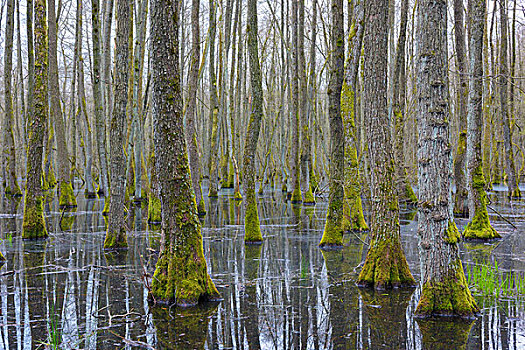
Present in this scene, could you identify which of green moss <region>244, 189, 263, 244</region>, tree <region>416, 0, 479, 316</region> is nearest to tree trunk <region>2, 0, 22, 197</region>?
green moss <region>244, 189, 263, 244</region>

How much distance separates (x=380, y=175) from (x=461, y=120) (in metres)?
7.28

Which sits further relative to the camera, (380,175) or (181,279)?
(380,175)

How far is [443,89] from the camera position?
4.78m

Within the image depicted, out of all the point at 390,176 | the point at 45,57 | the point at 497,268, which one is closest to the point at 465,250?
the point at 497,268

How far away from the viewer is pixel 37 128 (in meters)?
9.50

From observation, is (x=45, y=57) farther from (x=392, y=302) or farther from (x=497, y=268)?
(x=497, y=268)

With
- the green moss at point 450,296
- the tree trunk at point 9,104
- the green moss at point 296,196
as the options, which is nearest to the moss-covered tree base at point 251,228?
the green moss at point 450,296

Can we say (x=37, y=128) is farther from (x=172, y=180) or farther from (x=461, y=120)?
(x=461, y=120)

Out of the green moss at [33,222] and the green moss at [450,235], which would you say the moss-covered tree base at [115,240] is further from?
the green moss at [450,235]

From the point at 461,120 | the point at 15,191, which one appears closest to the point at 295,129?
the point at 461,120

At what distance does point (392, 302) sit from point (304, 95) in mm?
14651

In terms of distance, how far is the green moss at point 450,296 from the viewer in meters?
4.83

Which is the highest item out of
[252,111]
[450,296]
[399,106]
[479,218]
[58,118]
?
[399,106]

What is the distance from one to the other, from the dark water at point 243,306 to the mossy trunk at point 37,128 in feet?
1.72
